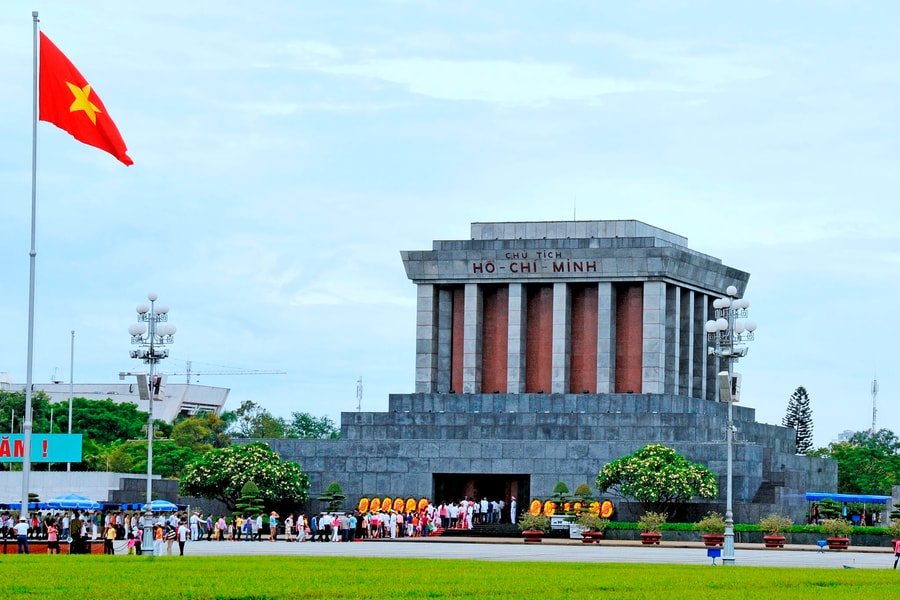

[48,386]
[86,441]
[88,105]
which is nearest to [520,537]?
[88,105]

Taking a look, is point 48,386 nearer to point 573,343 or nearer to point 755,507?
point 573,343

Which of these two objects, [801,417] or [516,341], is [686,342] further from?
[801,417]

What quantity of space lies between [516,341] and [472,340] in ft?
7.51

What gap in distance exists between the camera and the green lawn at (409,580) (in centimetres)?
3203

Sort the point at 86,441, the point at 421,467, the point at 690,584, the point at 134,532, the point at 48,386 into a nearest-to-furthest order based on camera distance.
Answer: the point at 690,584
the point at 134,532
the point at 421,467
the point at 86,441
the point at 48,386

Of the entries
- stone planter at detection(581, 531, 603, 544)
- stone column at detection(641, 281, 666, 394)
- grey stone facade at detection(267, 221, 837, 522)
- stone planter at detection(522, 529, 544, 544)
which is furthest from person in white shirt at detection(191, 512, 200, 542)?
stone column at detection(641, 281, 666, 394)

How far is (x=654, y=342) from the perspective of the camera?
254 ft

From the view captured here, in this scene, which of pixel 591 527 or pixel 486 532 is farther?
pixel 486 532

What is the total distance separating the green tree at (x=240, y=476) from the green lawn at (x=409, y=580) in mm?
24742

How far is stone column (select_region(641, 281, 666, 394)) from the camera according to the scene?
77062 mm

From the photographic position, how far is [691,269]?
79750 millimetres

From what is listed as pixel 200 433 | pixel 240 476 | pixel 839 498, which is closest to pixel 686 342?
pixel 839 498

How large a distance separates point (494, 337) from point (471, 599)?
165ft

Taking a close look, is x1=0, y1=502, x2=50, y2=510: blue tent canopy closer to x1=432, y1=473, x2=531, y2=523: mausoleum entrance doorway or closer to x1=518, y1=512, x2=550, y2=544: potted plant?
x1=432, y1=473, x2=531, y2=523: mausoleum entrance doorway
